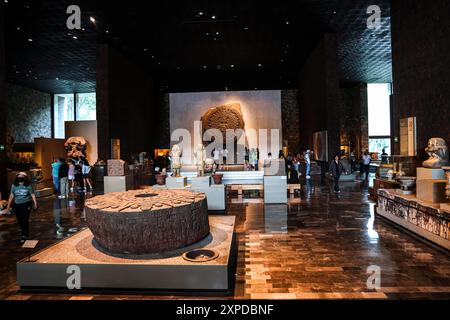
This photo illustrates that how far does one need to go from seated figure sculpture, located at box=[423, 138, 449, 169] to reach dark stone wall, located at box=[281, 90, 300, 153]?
17.2 meters

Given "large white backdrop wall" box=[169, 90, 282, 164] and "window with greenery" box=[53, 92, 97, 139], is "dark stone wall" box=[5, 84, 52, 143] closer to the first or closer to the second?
"window with greenery" box=[53, 92, 97, 139]

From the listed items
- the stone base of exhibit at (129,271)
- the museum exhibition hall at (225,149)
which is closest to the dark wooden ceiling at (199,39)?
the museum exhibition hall at (225,149)

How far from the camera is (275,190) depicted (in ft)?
31.1

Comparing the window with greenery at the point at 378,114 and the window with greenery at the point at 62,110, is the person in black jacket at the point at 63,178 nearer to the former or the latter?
the window with greenery at the point at 62,110

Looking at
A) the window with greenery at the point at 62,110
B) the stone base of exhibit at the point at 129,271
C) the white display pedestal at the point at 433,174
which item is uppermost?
the window with greenery at the point at 62,110

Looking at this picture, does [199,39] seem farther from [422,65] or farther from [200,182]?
[422,65]

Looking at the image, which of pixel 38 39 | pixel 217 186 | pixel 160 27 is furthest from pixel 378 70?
pixel 38 39

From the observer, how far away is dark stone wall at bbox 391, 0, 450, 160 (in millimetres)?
7598

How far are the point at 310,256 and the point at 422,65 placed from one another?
6.68 meters

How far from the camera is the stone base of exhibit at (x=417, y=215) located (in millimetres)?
5007

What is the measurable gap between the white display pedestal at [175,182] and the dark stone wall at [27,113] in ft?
62.6

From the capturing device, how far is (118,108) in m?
16.2

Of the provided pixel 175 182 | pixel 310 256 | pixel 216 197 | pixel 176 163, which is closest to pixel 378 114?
pixel 176 163
